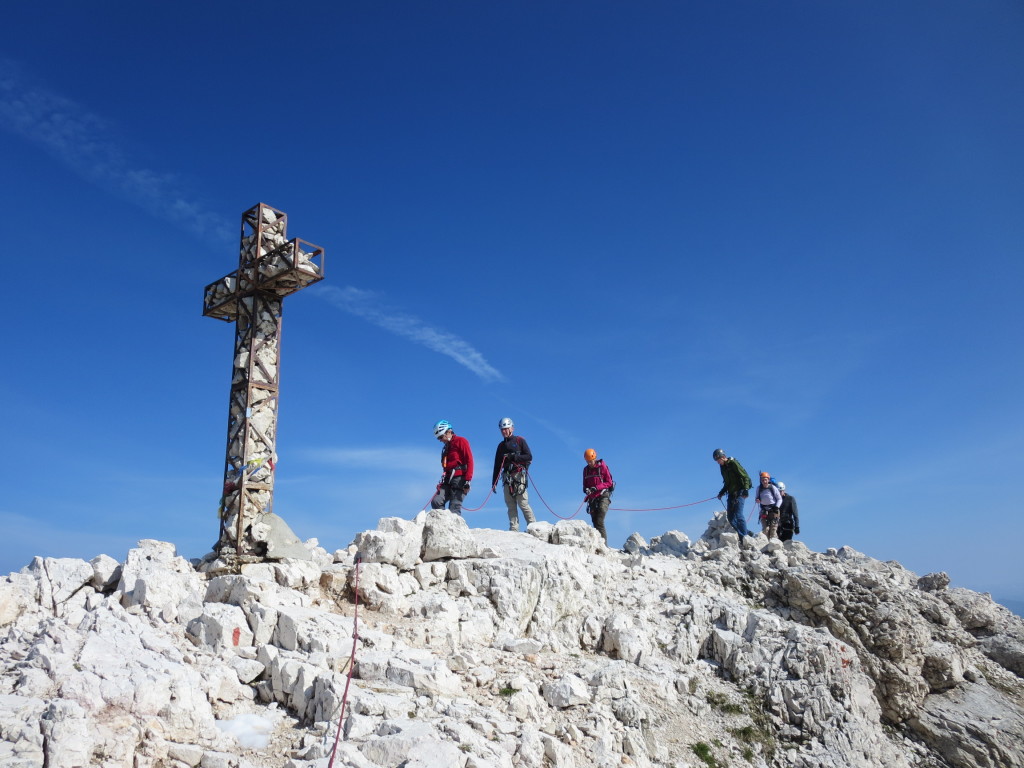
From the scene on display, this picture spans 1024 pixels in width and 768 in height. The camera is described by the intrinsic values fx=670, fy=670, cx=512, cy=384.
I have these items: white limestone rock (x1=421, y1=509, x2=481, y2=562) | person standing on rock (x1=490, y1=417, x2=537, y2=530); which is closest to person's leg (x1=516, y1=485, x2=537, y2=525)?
person standing on rock (x1=490, y1=417, x2=537, y2=530)

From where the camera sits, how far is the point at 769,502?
16.9 meters

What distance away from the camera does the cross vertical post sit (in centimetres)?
1205

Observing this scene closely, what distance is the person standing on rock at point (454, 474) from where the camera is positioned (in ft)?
44.4

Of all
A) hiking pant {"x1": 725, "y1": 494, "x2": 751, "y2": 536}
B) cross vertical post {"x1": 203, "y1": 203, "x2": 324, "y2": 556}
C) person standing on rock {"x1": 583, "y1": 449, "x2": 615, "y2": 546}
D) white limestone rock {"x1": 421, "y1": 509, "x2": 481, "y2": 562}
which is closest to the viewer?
white limestone rock {"x1": 421, "y1": 509, "x2": 481, "y2": 562}

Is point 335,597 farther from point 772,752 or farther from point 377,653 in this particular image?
point 772,752

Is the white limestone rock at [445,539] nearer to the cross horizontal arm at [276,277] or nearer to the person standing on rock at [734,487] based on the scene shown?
the cross horizontal arm at [276,277]

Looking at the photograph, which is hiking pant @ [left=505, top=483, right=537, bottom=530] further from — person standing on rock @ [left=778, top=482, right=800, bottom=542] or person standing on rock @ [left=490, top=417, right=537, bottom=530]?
person standing on rock @ [left=778, top=482, right=800, bottom=542]

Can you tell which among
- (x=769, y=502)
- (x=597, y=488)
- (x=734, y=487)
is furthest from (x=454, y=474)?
(x=769, y=502)

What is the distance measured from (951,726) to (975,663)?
3274 mm

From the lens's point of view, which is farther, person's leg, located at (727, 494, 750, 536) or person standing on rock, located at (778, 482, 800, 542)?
person standing on rock, located at (778, 482, 800, 542)

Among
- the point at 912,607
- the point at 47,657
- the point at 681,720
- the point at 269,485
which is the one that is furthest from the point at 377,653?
the point at 912,607

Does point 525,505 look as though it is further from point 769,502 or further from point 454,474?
point 769,502

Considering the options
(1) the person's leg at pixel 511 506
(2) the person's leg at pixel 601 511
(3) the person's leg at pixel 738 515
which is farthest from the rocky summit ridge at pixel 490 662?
(3) the person's leg at pixel 738 515

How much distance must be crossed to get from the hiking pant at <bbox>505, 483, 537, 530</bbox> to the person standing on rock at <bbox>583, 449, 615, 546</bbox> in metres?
1.79
